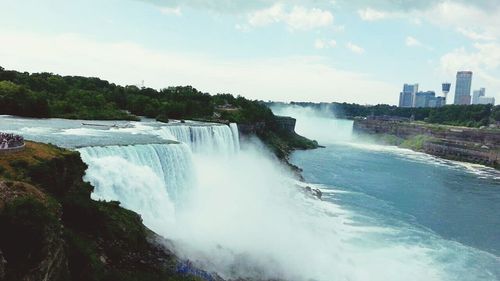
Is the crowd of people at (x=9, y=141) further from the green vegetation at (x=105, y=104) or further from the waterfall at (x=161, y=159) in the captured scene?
the green vegetation at (x=105, y=104)

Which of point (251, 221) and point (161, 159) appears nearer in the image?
point (161, 159)

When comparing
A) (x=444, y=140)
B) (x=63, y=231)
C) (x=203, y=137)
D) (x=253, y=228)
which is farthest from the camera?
(x=444, y=140)

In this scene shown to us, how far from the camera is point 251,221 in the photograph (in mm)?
26781

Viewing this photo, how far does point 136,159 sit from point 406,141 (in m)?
94.8

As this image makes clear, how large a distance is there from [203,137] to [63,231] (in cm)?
2751

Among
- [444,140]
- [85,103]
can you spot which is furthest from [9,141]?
→ [444,140]

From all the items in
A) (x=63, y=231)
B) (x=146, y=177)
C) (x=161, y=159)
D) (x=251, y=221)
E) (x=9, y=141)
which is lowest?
(x=251, y=221)

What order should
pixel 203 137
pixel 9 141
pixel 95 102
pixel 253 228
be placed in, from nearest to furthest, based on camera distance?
pixel 9 141 < pixel 253 228 < pixel 203 137 < pixel 95 102

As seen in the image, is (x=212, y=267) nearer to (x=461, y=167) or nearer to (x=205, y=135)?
(x=205, y=135)

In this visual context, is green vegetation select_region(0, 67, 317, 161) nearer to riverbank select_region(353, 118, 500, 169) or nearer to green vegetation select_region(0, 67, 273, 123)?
green vegetation select_region(0, 67, 273, 123)

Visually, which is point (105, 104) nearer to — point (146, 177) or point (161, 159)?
point (161, 159)

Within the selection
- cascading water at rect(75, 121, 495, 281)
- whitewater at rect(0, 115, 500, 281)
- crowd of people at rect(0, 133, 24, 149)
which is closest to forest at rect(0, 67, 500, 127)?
whitewater at rect(0, 115, 500, 281)

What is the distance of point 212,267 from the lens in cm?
1786

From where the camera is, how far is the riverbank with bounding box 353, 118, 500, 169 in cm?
8331
